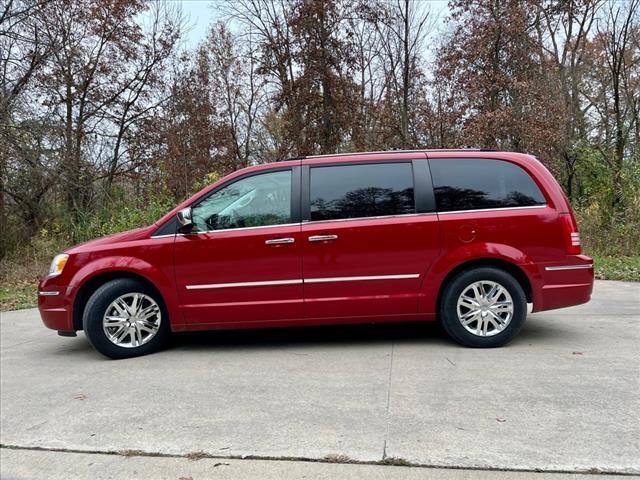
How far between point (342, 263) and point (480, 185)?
1.56m

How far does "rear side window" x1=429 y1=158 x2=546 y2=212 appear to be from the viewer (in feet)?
16.3

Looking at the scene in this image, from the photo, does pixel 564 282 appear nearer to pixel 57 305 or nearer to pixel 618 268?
pixel 57 305

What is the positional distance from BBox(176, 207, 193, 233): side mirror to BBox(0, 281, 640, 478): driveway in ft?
4.13

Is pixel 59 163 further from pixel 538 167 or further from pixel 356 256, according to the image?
pixel 538 167

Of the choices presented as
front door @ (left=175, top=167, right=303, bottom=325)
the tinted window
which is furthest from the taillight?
front door @ (left=175, top=167, right=303, bottom=325)

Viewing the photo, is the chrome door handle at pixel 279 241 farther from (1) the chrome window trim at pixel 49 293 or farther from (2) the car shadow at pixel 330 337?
(1) the chrome window trim at pixel 49 293

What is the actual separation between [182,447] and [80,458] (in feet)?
1.95

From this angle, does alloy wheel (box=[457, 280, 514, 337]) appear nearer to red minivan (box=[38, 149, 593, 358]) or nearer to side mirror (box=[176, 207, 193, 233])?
red minivan (box=[38, 149, 593, 358])

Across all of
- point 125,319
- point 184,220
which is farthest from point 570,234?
point 125,319

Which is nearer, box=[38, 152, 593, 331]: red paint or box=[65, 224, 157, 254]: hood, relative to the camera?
box=[38, 152, 593, 331]: red paint

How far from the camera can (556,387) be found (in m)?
3.83

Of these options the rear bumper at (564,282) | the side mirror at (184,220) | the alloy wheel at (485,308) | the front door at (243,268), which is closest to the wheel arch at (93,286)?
the front door at (243,268)

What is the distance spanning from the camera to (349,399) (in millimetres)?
3740

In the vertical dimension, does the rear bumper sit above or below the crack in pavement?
above
